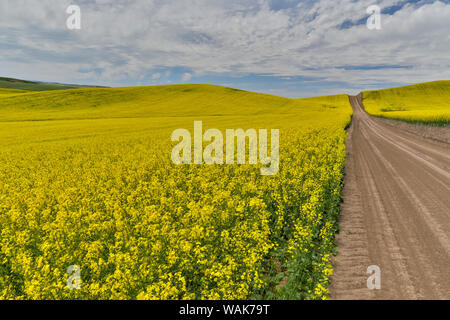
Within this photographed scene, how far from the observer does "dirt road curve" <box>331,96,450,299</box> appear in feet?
16.2

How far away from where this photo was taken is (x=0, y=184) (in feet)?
31.9

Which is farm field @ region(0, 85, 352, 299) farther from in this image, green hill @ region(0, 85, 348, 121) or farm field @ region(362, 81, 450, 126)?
farm field @ region(362, 81, 450, 126)

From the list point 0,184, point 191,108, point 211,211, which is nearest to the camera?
point 211,211

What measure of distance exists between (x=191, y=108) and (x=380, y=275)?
59457mm

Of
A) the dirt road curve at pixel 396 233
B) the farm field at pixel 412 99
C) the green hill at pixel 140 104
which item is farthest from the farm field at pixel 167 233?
the farm field at pixel 412 99

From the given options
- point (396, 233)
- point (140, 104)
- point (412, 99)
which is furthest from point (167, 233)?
point (412, 99)

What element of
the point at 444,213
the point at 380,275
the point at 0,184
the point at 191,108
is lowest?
the point at 380,275

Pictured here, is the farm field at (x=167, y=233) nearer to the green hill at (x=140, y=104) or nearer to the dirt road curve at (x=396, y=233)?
the dirt road curve at (x=396, y=233)

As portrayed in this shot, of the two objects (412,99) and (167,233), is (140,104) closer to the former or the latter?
(167,233)

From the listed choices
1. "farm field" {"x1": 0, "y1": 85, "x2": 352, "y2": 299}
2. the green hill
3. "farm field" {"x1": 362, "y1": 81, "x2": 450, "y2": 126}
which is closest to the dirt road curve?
"farm field" {"x1": 0, "y1": 85, "x2": 352, "y2": 299}

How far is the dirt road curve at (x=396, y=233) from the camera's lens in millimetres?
4926

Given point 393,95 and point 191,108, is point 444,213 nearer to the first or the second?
point 191,108

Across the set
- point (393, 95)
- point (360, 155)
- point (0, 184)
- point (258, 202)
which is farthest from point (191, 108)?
point (393, 95)

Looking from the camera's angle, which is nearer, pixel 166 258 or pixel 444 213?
pixel 166 258
